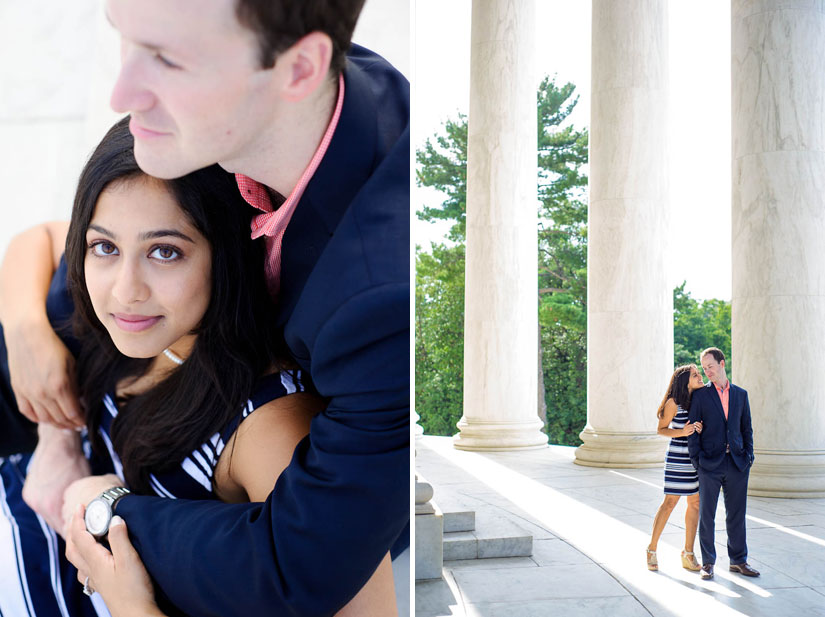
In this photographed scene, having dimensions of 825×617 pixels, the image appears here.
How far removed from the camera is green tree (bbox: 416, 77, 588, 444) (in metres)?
184

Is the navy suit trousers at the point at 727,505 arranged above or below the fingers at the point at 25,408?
below

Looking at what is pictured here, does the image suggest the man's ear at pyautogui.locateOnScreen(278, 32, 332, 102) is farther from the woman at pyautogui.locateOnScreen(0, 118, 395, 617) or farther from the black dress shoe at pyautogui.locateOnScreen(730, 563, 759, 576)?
the black dress shoe at pyautogui.locateOnScreen(730, 563, 759, 576)

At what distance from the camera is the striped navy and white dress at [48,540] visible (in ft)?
63.8

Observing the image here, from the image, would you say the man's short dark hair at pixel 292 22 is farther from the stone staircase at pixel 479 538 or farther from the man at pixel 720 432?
the stone staircase at pixel 479 538

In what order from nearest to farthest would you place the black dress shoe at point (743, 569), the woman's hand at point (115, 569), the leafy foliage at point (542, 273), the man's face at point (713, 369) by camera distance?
the woman's hand at point (115, 569) → the man's face at point (713, 369) → the black dress shoe at point (743, 569) → the leafy foliage at point (542, 273)

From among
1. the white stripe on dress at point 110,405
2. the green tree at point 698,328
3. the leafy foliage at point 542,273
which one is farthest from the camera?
the leafy foliage at point 542,273

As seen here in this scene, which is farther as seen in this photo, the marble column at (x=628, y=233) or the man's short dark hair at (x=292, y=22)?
the marble column at (x=628, y=233)

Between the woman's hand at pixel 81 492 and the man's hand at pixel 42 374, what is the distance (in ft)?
4.84

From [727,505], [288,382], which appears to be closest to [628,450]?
[727,505]

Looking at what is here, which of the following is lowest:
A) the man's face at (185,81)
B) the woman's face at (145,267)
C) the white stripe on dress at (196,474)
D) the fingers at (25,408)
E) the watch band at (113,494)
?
the watch band at (113,494)

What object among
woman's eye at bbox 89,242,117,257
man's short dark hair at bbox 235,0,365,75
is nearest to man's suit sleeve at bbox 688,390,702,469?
man's short dark hair at bbox 235,0,365,75

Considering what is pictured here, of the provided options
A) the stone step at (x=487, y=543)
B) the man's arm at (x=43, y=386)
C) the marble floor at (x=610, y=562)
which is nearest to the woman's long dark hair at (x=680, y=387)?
the marble floor at (x=610, y=562)

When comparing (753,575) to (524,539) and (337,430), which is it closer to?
(524,539)

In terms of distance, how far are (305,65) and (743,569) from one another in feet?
170
